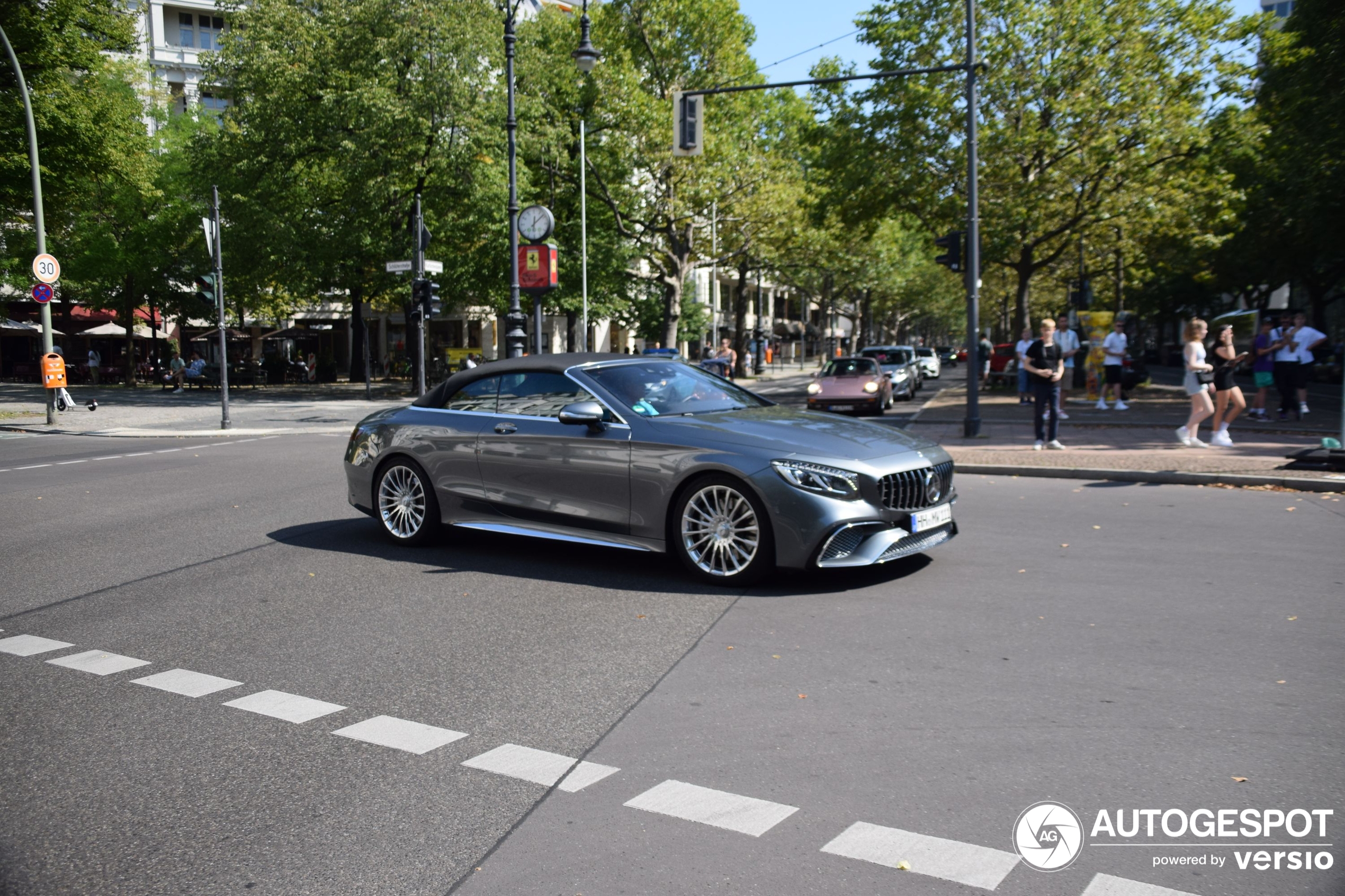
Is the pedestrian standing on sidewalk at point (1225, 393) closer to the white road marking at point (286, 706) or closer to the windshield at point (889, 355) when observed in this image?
the white road marking at point (286, 706)

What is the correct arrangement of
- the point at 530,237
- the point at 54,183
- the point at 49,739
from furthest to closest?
the point at 54,183, the point at 530,237, the point at 49,739

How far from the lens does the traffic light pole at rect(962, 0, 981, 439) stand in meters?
16.6

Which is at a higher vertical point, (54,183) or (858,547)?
(54,183)

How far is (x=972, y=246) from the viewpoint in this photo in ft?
55.4

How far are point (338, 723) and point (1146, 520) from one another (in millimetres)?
7402

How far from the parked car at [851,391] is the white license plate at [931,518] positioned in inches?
631

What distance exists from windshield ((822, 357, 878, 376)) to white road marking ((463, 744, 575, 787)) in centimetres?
2082

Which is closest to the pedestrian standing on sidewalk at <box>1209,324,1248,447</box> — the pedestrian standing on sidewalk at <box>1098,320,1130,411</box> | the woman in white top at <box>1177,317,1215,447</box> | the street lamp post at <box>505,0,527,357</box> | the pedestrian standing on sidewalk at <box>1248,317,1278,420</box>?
the woman in white top at <box>1177,317,1215,447</box>

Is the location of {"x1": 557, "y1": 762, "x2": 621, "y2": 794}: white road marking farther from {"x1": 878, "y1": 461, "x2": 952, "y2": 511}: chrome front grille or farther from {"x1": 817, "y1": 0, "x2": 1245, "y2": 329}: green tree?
{"x1": 817, "y1": 0, "x2": 1245, "y2": 329}: green tree

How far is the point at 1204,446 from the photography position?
14.9 m

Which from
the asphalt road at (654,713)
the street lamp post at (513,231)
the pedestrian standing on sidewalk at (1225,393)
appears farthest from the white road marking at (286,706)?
the street lamp post at (513,231)

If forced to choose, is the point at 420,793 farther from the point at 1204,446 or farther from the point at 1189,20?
the point at 1189,20

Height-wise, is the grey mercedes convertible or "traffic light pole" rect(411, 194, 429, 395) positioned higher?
"traffic light pole" rect(411, 194, 429, 395)

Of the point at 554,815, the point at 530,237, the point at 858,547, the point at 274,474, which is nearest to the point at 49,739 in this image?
the point at 554,815
